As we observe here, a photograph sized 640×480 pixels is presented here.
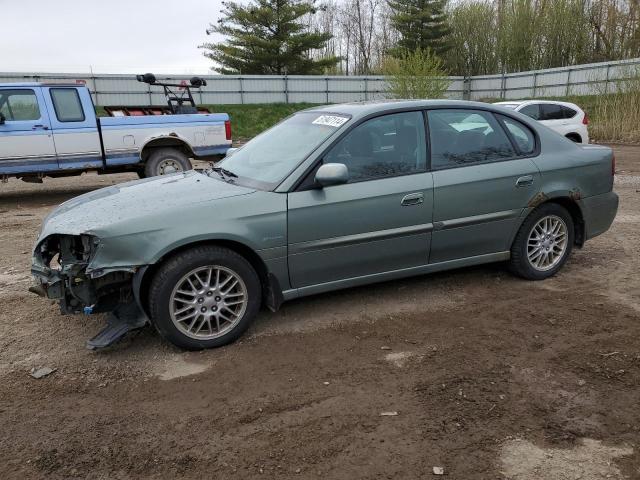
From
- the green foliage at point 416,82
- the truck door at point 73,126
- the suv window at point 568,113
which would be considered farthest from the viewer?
the green foliage at point 416,82

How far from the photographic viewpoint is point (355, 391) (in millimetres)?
3127

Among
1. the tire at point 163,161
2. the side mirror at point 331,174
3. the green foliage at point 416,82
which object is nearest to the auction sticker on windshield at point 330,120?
the side mirror at point 331,174

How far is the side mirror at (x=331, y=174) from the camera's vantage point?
373 cm

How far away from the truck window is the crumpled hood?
613cm

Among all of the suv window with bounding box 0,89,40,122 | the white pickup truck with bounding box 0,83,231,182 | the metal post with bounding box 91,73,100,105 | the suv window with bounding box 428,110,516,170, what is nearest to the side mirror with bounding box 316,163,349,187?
the suv window with bounding box 428,110,516,170

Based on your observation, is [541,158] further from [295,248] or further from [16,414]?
[16,414]

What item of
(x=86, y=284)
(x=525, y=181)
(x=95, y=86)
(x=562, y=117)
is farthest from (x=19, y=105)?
(x=95, y=86)

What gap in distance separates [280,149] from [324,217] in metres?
0.84

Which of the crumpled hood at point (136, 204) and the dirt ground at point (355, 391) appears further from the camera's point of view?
the crumpled hood at point (136, 204)

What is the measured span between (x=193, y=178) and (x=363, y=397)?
2322 mm

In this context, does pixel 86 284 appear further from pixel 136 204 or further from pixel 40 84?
pixel 40 84

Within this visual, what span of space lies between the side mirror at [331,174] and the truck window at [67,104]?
24.6ft

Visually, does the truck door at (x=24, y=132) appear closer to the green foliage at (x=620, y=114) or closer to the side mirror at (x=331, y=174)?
the side mirror at (x=331, y=174)

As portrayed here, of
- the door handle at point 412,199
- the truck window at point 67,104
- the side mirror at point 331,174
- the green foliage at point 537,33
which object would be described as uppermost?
the green foliage at point 537,33
